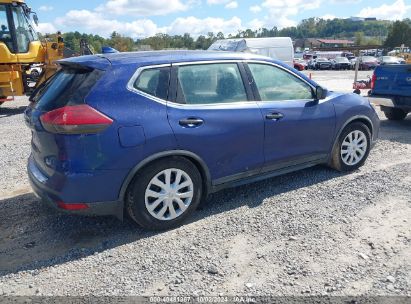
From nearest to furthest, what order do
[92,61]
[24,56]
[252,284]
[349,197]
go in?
[252,284], [92,61], [349,197], [24,56]

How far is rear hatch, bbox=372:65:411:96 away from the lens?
802cm

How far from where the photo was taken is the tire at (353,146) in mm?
5164

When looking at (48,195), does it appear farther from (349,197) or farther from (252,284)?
(349,197)

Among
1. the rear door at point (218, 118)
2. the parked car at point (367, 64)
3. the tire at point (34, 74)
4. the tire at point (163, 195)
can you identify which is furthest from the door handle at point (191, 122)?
the parked car at point (367, 64)

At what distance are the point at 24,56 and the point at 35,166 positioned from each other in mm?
9312

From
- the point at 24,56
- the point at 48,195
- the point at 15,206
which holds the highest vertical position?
the point at 24,56

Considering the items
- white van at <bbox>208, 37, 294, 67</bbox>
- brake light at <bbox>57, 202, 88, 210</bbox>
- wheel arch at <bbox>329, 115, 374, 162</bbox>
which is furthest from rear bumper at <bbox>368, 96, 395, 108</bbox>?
white van at <bbox>208, 37, 294, 67</bbox>

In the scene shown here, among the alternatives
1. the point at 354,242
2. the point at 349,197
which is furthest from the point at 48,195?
the point at 349,197

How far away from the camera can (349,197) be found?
4.55 metres

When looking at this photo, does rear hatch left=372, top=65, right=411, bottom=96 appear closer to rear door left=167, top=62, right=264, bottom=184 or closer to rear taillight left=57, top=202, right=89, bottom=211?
rear door left=167, top=62, right=264, bottom=184

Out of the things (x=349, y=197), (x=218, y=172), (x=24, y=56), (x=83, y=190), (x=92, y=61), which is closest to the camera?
(x=83, y=190)

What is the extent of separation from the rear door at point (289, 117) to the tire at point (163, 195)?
39.1 inches

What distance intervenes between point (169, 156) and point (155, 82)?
0.72 meters

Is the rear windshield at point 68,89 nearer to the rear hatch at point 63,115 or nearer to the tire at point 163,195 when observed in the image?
the rear hatch at point 63,115
